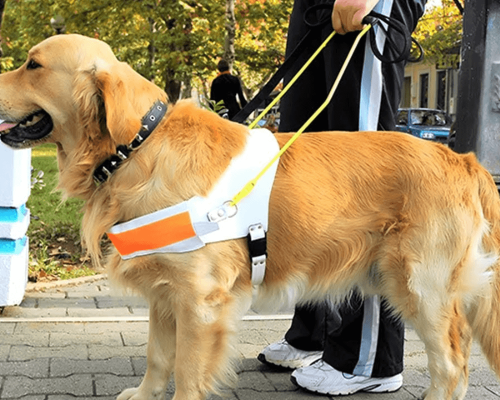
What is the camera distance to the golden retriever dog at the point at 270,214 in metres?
2.79

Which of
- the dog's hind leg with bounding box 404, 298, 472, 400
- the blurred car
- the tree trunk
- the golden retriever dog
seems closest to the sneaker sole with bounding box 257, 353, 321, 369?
the golden retriever dog

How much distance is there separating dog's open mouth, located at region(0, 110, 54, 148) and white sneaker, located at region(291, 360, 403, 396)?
1804 millimetres

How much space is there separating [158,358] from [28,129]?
1.24 metres

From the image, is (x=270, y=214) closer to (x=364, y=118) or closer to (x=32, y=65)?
(x=364, y=118)

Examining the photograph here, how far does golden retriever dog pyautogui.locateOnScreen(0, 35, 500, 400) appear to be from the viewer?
2.79m

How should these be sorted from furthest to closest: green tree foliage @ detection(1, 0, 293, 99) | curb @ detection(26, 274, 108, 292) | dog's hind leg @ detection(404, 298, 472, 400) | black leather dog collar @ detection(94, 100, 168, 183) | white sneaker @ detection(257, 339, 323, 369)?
green tree foliage @ detection(1, 0, 293, 99) < curb @ detection(26, 274, 108, 292) < white sneaker @ detection(257, 339, 323, 369) < dog's hind leg @ detection(404, 298, 472, 400) < black leather dog collar @ detection(94, 100, 168, 183)

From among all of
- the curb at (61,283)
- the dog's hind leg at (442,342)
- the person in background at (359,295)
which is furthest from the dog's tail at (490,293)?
the curb at (61,283)

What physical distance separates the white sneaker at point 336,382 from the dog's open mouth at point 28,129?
5.92 ft

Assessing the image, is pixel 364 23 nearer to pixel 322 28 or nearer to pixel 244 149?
pixel 322 28

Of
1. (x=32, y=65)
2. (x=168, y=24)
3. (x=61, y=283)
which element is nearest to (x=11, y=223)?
(x=61, y=283)

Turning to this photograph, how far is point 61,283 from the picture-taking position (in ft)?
19.1

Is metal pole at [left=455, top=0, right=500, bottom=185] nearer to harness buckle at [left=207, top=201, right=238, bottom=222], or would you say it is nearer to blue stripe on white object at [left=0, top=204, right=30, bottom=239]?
harness buckle at [left=207, top=201, right=238, bottom=222]

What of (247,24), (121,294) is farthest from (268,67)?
(121,294)

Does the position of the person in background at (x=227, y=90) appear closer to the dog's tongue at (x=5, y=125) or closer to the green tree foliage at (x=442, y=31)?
the dog's tongue at (x=5, y=125)
